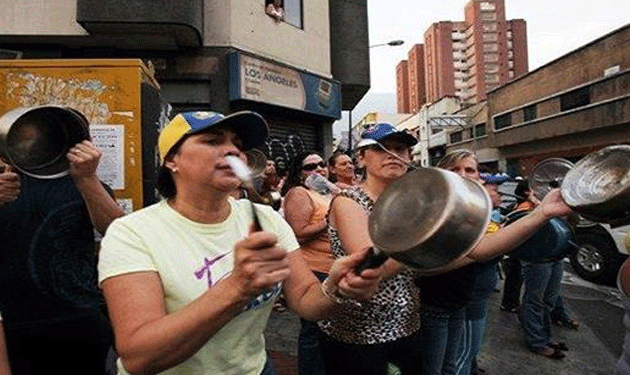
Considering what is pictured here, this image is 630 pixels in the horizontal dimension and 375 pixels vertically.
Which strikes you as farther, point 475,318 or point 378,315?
point 475,318

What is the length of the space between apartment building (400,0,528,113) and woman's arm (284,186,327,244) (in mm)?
116603

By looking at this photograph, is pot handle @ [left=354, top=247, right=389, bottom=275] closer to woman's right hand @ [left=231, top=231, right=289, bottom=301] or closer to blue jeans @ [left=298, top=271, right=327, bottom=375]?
woman's right hand @ [left=231, top=231, right=289, bottom=301]

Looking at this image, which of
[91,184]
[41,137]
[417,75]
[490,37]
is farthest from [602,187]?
[490,37]

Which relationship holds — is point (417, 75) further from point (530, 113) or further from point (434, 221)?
point (434, 221)

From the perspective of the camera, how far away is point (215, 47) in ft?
32.5

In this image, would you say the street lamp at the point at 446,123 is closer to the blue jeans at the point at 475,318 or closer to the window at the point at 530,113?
the window at the point at 530,113

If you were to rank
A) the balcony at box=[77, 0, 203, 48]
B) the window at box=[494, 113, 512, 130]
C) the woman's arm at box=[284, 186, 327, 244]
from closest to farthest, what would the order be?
the woman's arm at box=[284, 186, 327, 244] → the balcony at box=[77, 0, 203, 48] → the window at box=[494, 113, 512, 130]

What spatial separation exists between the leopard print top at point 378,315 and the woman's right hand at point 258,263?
3.70 feet

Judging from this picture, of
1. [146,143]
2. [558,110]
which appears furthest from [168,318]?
[558,110]

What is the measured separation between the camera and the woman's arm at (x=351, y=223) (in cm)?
208

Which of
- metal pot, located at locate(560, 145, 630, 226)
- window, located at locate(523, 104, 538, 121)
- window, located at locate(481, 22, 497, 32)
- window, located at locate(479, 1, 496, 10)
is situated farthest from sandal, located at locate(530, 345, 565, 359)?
window, located at locate(479, 1, 496, 10)

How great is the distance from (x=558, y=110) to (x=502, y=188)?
89.7 feet

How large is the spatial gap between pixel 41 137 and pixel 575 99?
34.3 metres

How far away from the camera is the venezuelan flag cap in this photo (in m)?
1.64
